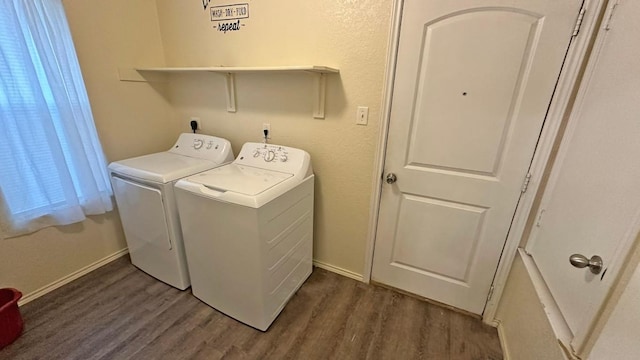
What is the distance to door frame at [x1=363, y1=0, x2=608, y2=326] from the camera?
3.64 feet

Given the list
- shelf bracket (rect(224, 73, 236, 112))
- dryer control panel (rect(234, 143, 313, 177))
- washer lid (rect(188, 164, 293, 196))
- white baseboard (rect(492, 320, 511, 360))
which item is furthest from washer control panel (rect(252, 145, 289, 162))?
white baseboard (rect(492, 320, 511, 360))

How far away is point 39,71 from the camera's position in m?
1.55

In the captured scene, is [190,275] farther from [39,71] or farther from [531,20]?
[531,20]

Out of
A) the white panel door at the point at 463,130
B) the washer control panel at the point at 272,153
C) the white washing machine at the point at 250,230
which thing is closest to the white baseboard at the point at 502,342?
the white panel door at the point at 463,130

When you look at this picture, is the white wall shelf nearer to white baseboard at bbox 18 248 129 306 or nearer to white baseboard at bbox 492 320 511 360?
white baseboard at bbox 18 248 129 306

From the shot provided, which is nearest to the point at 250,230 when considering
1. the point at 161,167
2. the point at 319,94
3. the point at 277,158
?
the point at 277,158

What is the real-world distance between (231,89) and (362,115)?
1102 mm

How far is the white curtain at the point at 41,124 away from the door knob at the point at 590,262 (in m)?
2.67

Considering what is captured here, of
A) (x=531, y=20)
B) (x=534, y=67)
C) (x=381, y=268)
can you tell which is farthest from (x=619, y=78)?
(x=381, y=268)

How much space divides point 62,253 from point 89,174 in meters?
0.61

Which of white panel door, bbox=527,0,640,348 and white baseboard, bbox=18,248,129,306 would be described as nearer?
white panel door, bbox=527,0,640,348

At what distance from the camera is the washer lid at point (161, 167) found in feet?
5.32

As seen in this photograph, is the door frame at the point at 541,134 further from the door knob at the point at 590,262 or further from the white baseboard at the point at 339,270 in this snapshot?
the door knob at the point at 590,262

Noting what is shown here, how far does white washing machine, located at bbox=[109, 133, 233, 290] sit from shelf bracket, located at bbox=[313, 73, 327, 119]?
78 centimetres
